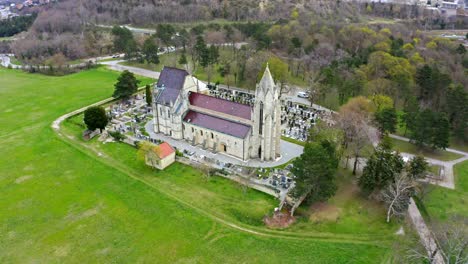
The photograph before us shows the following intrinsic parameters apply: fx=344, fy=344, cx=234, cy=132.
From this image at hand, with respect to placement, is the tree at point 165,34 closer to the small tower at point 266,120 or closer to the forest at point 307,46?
the forest at point 307,46

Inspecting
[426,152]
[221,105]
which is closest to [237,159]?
[221,105]

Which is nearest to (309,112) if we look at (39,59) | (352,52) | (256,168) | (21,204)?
(256,168)

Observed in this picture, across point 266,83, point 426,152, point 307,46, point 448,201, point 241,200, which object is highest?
point 307,46

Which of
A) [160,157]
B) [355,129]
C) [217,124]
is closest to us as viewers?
[160,157]

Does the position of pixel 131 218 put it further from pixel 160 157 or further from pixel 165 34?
pixel 165 34

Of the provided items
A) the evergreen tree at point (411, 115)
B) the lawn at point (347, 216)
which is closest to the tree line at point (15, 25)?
the evergreen tree at point (411, 115)

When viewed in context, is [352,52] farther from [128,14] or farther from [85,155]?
[128,14]
